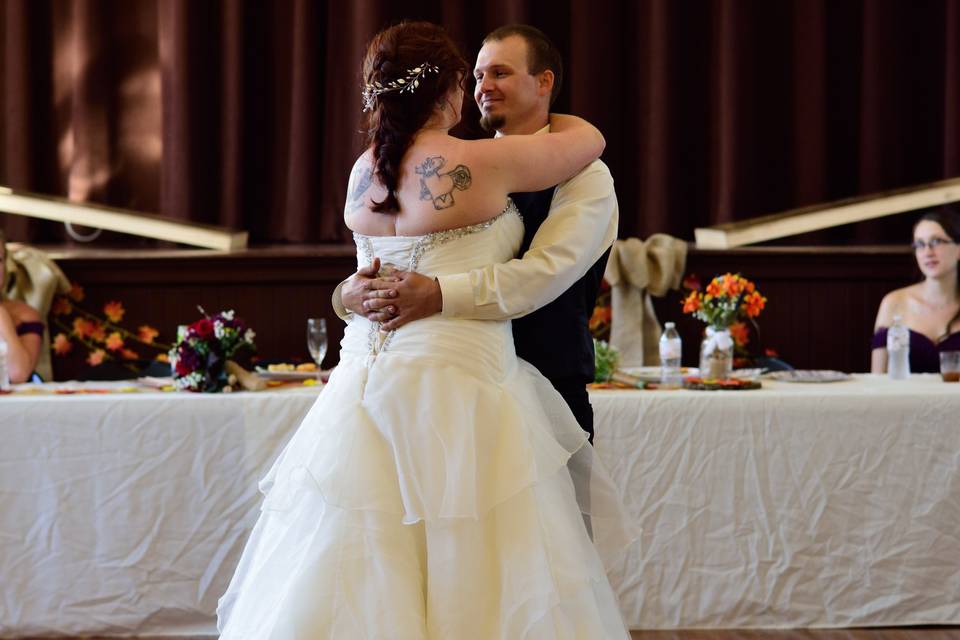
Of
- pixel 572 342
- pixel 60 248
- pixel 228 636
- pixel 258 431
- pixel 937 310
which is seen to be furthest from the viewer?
pixel 60 248

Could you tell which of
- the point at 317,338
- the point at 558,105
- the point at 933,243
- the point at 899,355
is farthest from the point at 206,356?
the point at 933,243

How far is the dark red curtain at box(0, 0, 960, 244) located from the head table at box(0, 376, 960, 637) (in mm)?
1846

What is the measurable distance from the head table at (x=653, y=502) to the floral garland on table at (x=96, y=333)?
1250 millimetres

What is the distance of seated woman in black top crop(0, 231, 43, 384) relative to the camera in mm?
3619

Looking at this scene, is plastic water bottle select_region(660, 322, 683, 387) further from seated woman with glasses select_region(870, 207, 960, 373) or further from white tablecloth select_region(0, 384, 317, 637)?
white tablecloth select_region(0, 384, 317, 637)

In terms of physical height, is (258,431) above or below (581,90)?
below

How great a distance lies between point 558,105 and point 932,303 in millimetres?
1768

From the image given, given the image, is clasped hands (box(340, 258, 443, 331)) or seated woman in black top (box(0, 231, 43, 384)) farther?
seated woman in black top (box(0, 231, 43, 384))

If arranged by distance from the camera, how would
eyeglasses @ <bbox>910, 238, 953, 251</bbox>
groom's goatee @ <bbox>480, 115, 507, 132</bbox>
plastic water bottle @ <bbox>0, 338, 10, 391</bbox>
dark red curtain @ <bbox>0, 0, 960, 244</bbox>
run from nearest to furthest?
groom's goatee @ <bbox>480, 115, 507, 132</bbox>
plastic water bottle @ <bbox>0, 338, 10, 391</bbox>
eyeglasses @ <bbox>910, 238, 953, 251</bbox>
dark red curtain @ <bbox>0, 0, 960, 244</bbox>

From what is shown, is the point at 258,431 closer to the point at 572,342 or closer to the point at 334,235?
the point at 572,342

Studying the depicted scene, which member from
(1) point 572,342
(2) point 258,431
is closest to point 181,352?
(2) point 258,431

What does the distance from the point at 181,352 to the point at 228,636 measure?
1397 millimetres

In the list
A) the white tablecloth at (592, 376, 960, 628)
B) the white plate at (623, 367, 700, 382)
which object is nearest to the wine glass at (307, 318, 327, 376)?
the white tablecloth at (592, 376, 960, 628)

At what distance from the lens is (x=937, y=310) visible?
155 inches
